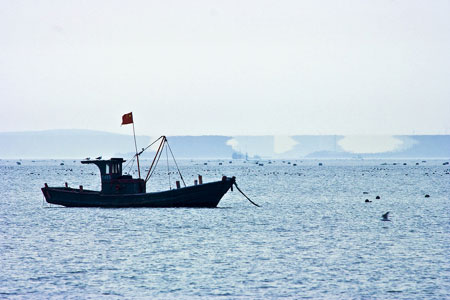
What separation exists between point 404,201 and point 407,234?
136 feet

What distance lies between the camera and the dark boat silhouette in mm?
65812

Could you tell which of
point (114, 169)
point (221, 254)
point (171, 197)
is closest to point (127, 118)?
point (114, 169)

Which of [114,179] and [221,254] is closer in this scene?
[221,254]

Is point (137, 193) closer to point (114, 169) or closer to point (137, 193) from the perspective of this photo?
point (137, 193)

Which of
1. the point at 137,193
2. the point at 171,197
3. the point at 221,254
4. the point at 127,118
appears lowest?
the point at 221,254

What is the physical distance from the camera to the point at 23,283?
3316 centimetres

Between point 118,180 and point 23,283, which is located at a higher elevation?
point 118,180

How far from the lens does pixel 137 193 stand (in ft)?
218

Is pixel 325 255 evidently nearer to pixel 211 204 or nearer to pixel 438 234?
pixel 438 234

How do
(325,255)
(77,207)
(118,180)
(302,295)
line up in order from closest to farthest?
1. (302,295)
2. (325,255)
3. (118,180)
4. (77,207)

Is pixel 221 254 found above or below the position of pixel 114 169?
below

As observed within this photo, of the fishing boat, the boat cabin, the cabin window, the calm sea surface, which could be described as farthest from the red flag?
the calm sea surface

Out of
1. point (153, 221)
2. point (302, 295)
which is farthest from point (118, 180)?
point (302, 295)

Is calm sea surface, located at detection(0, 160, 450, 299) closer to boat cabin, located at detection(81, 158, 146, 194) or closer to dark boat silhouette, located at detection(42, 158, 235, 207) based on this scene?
dark boat silhouette, located at detection(42, 158, 235, 207)
